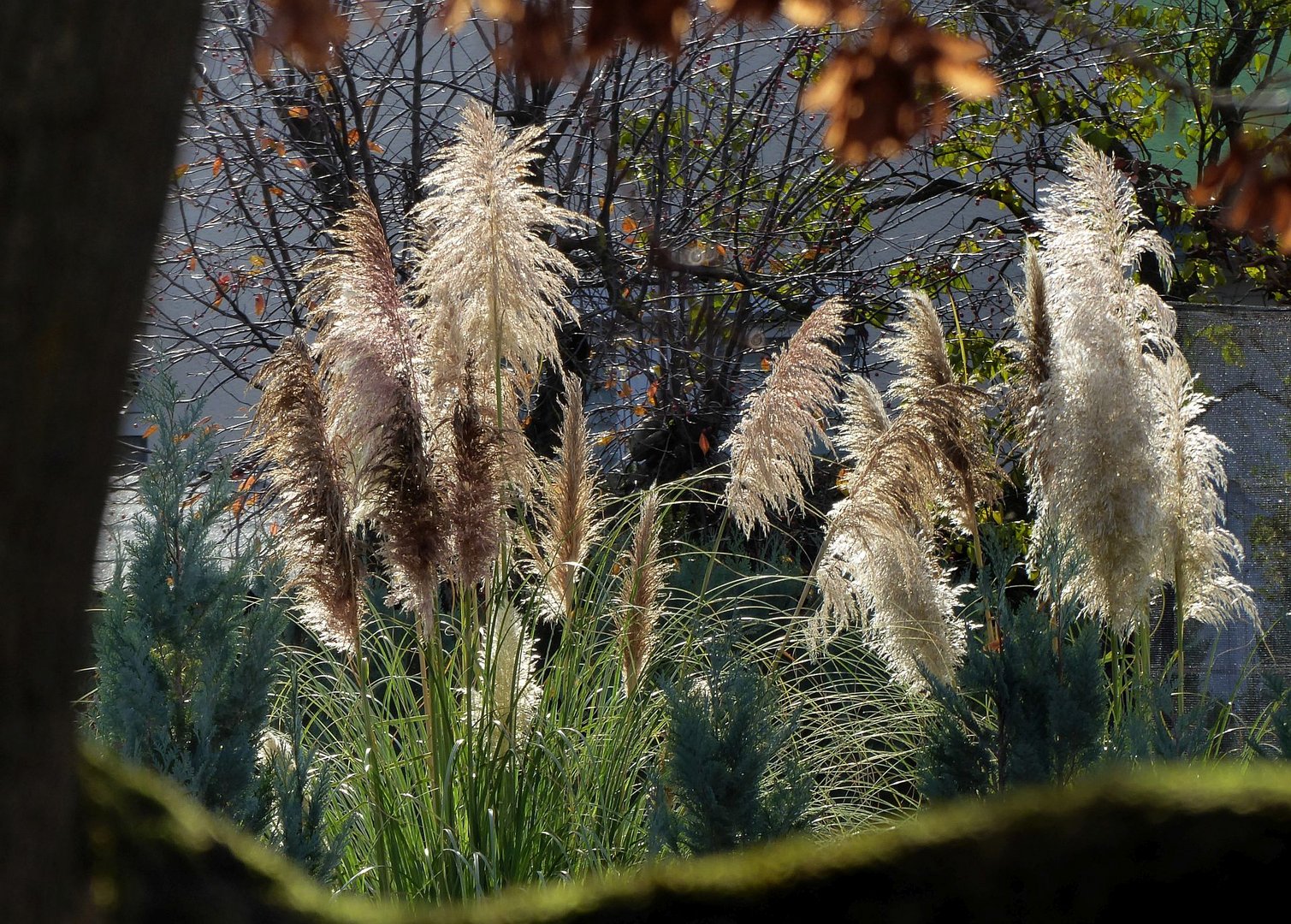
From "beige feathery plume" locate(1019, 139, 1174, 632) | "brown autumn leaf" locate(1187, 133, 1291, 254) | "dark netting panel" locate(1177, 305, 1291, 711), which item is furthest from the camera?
"dark netting panel" locate(1177, 305, 1291, 711)

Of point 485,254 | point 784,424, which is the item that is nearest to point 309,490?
point 485,254

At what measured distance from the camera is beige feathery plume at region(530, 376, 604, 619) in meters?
4.19

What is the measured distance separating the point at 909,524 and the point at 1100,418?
72 cm

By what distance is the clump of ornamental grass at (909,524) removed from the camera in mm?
4008

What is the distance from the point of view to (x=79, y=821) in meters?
0.70

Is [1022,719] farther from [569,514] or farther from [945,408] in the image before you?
[569,514]

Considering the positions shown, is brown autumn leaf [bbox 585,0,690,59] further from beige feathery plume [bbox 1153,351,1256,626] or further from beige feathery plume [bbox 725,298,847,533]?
beige feathery plume [bbox 1153,351,1256,626]

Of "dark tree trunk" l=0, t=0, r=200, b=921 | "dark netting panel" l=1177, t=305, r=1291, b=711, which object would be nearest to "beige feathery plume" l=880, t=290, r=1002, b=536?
"dark netting panel" l=1177, t=305, r=1291, b=711

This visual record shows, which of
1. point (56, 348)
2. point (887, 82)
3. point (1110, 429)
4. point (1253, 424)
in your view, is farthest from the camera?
point (1253, 424)

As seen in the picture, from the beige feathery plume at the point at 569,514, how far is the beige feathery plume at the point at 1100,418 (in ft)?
5.10

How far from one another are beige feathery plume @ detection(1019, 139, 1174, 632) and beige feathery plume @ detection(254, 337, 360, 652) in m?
2.26

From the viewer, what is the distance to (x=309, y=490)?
346cm

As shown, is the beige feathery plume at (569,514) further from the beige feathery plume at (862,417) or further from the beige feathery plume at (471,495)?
the beige feathery plume at (862,417)

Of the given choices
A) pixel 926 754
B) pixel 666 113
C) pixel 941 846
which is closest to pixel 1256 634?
pixel 926 754
